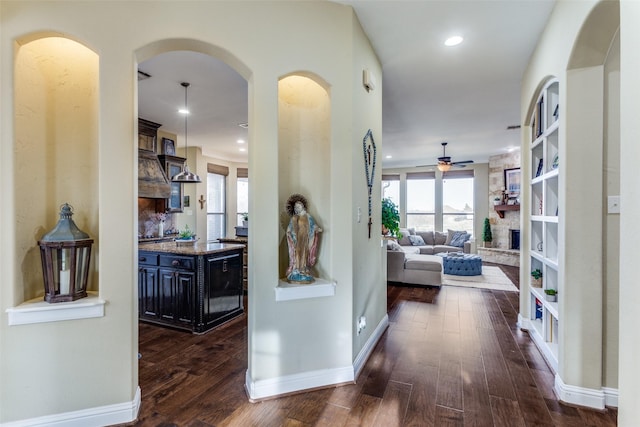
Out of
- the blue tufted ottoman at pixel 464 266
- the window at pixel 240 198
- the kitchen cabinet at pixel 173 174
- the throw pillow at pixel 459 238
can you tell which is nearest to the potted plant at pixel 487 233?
the throw pillow at pixel 459 238

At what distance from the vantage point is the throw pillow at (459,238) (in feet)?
27.8

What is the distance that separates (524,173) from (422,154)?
492 centimetres

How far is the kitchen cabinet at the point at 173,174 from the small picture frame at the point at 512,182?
25.4ft

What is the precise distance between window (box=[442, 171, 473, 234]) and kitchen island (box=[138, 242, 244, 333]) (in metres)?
7.51

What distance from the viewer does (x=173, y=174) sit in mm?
5906

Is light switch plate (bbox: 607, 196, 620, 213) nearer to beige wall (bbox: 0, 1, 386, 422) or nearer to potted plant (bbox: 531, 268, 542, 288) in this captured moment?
potted plant (bbox: 531, 268, 542, 288)

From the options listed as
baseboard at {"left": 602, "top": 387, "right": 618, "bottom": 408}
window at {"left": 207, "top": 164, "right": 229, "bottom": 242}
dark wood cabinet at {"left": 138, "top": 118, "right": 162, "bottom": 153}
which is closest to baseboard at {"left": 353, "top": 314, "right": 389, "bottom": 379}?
baseboard at {"left": 602, "top": 387, "right": 618, "bottom": 408}

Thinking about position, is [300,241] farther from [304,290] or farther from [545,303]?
[545,303]

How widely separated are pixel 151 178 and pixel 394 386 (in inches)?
185

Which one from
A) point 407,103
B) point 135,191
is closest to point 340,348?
point 135,191

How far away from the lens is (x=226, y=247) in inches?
146

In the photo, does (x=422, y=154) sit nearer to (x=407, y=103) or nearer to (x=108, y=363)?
(x=407, y=103)

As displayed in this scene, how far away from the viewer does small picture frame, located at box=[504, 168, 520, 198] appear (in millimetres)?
7915

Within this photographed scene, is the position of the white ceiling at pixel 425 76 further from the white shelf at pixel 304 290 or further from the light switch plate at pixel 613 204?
the white shelf at pixel 304 290
